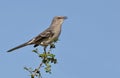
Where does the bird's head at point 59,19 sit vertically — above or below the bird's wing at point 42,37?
above

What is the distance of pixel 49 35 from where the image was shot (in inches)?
400

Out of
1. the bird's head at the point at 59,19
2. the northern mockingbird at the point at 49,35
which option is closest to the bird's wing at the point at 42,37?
the northern mockingbird at the point at 49,35

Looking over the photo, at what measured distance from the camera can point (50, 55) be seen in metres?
5.90

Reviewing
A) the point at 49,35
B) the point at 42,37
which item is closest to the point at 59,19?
the point at 49,35

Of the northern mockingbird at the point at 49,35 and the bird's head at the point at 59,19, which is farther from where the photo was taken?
the bird's head at the point at 59,19

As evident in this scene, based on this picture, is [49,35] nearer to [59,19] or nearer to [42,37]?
[42,37]

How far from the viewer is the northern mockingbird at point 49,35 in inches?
368

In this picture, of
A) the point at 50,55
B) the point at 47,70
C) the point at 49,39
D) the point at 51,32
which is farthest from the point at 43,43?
the point at 47,70

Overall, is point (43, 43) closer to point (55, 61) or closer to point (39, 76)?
point (55, 61)

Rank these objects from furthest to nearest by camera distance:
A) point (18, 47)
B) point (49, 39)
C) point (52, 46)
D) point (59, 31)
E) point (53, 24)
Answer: point (53, 24), point (59, 31), point (49, 39), point (18, 47), point (52, 46)

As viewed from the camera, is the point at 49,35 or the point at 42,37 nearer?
the point at 42,37

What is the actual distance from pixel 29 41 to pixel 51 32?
125 centimetres

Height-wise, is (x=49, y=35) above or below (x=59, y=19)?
below

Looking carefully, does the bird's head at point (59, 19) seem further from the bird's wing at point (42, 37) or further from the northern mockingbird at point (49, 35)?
the bird's wing at point (42, 37)
